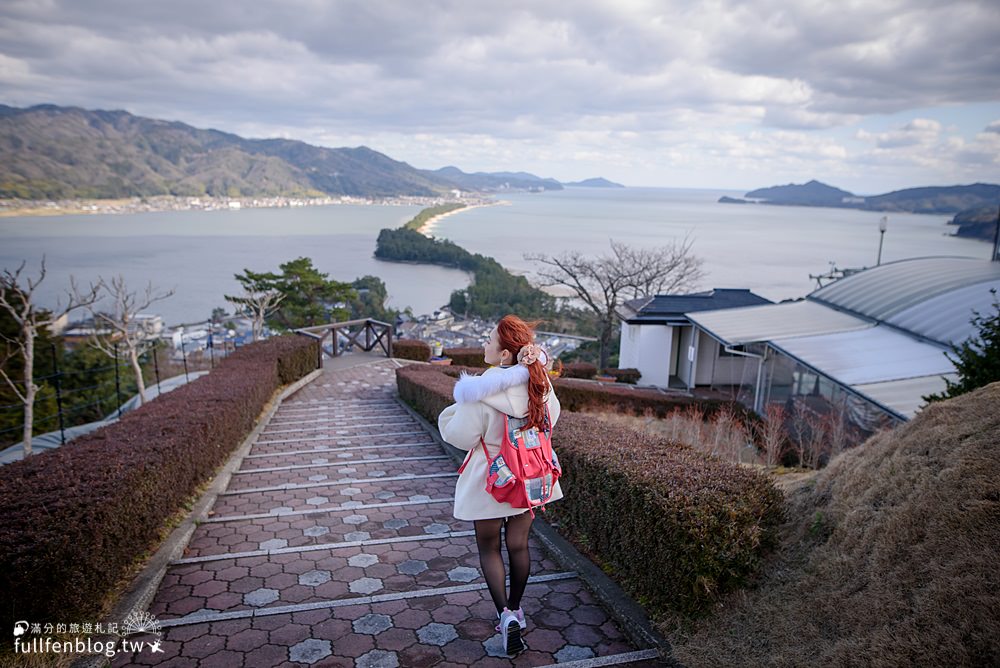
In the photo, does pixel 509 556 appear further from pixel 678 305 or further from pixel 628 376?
pixel 678 305

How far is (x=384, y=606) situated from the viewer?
3.04 meters

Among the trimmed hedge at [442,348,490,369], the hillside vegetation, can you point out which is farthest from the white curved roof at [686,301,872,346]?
the hillside vegetation

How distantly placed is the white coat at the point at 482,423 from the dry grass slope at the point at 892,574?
1103 mm

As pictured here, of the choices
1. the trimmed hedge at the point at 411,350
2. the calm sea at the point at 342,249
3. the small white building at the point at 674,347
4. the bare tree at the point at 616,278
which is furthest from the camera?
the calm sea at the point at 342,249

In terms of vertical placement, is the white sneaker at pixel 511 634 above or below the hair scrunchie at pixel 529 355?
below

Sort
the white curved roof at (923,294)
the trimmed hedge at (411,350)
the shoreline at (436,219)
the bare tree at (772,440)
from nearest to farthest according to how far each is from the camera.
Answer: the bare tree at (772,440), the white curved roof at (923,294), the trimmed hedge at (411,350), the shoreline at (436,219)

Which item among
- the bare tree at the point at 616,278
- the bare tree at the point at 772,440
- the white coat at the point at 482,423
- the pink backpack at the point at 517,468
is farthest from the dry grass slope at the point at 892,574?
the bare tree at the point at 616,278

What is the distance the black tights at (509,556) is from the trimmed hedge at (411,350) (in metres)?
14.9

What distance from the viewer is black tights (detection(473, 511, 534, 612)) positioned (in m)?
2.67

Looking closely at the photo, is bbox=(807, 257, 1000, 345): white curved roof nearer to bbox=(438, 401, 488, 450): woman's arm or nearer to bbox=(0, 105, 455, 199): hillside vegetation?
bbox=(438, 401, 488, 450): woman's arm

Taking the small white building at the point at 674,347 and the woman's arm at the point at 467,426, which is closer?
the woman's arm at the point at 467,426

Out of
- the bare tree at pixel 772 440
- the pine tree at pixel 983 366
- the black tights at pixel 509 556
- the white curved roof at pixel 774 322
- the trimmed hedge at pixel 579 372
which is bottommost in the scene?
the trimmed hedge at pixel 579 372

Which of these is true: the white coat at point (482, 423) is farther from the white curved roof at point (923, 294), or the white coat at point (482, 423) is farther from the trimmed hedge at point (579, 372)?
the trimmed hedge at point (579, 372)

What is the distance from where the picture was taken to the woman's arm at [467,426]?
250cm
